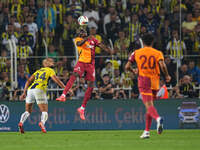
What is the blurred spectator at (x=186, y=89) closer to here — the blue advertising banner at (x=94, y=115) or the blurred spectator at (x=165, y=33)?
the blue advertising banner at (x=94, y=115)

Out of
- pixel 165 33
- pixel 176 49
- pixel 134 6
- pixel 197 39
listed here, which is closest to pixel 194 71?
pixel 176 49

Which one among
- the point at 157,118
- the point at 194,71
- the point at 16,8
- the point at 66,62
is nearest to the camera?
the point at 157,118

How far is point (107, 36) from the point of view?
20828mm

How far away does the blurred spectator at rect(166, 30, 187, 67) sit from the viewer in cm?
1870

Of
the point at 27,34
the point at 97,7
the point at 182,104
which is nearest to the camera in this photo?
the point at 182,104

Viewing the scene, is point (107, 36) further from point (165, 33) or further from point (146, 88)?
point (146, 88)

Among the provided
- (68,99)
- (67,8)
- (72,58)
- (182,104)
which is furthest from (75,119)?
(67,8)

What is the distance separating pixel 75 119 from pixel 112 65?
2162 mm

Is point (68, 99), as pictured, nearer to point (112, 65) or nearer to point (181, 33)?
point (112, 65)

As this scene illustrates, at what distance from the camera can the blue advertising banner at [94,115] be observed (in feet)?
60.2

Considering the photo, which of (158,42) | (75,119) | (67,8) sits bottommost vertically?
(75,119)

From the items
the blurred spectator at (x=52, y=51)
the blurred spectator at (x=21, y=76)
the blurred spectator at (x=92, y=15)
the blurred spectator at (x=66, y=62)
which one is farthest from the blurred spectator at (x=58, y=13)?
the blurred spectator at (x=21, y=76)

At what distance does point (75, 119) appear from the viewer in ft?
61.0

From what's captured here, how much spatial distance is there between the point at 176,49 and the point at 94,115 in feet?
11.6
